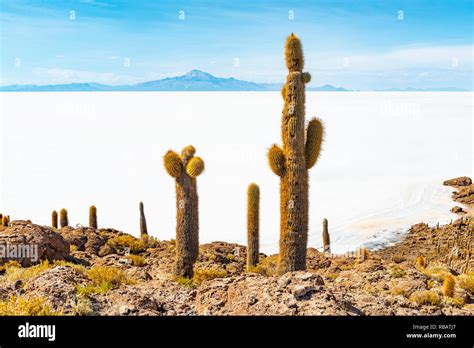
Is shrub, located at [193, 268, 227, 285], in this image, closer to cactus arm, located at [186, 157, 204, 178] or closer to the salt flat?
cactus arm, located at [186, 157, 204, 178]

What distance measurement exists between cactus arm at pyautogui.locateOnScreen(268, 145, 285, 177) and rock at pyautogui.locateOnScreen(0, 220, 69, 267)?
241 inches

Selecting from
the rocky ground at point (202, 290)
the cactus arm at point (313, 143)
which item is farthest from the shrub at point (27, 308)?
the cactus arm at point (313, 143)

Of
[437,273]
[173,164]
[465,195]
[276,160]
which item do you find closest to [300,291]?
[276,160]

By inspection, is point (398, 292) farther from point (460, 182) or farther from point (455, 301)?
point (460, 182)

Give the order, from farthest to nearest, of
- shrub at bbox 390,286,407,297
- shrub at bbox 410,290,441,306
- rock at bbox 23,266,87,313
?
shrub at bbox 390,286,407,297 → shrub at bbox 410,290,441,306 → rock at bbox 23,266,87,313

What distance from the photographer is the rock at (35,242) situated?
38.5ft

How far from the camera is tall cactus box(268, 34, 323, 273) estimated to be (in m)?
11.0

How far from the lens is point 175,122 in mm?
115250

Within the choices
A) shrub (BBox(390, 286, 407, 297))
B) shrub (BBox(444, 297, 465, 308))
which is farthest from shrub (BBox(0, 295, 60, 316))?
shrub (BBox(444, 297, 465, 308))

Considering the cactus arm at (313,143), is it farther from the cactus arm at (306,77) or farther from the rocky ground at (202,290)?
the rocky ground at (202,290)

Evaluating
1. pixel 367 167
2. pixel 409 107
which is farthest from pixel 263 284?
pixel 409 107

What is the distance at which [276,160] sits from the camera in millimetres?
10961

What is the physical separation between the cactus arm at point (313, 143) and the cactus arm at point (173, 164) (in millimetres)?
3106
